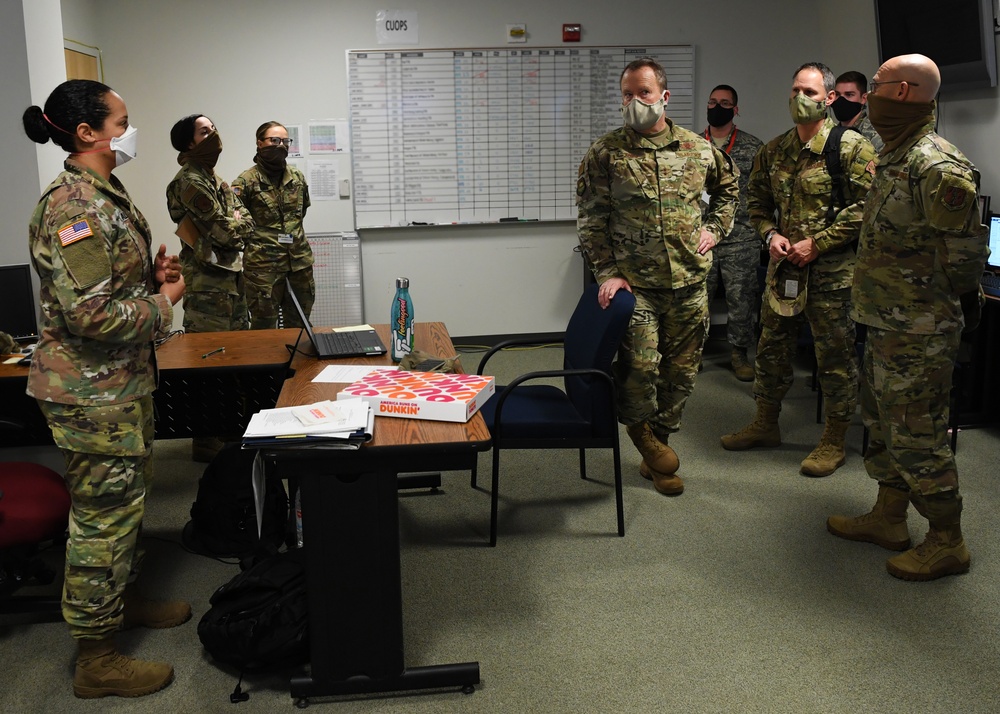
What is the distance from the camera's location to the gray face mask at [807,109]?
11.5 feet

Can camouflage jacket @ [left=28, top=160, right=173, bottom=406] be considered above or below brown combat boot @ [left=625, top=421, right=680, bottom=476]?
above

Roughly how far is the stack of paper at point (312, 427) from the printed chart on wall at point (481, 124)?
396 cm

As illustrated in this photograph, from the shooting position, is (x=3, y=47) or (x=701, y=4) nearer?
(x=3, y=47)

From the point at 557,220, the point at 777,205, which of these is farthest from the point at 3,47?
the point at 557,220

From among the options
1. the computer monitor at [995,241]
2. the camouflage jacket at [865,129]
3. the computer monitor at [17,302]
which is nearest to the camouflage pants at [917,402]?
the computer monitor at [995,241]

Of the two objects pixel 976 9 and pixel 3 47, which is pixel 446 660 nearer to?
pixel 3 47

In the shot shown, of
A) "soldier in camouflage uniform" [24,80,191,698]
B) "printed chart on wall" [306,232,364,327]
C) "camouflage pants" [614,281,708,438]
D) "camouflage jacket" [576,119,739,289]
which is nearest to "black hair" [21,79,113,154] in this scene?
"soldier in camouflage uniform" [24,80,191,698]

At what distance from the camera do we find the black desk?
6.65 ft

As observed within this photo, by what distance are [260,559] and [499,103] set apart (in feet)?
13.3

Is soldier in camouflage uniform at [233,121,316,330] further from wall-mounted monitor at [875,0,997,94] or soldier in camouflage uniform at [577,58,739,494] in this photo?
wall-mounted monitor at [875,0,997,94]

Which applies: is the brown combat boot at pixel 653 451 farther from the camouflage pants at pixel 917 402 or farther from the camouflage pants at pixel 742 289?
the camouflage pants at pixel 742 289

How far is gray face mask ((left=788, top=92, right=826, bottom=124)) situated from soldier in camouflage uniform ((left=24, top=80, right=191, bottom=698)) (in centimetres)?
257

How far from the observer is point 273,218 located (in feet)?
16.0

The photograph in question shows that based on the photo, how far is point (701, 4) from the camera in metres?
5.96
